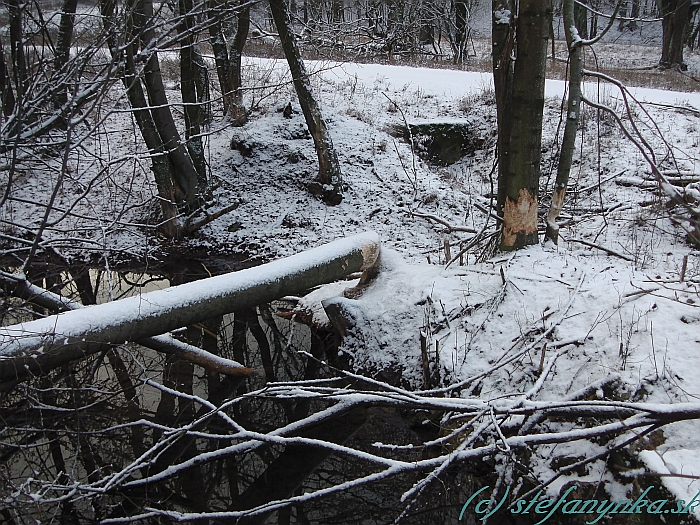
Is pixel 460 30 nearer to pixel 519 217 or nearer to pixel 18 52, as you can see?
pixel 519 217

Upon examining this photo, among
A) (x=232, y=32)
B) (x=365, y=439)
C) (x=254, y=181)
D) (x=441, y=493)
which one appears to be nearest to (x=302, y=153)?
(x=254, y=181)

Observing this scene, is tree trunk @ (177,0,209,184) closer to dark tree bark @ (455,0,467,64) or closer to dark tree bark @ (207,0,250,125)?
dark tree bark @ (207,0,250,125)

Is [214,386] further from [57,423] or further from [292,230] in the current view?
[292,230]

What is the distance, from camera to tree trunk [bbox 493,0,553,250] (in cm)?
541

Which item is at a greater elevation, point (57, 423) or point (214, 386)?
point (57, 423)

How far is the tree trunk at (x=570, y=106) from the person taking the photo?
5.82 metres

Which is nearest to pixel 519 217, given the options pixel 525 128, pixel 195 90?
pixel 525 128

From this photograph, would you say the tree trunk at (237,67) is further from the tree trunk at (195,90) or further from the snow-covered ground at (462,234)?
the tree trunk at (195,90)

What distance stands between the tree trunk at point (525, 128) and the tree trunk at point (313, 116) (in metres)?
5.09

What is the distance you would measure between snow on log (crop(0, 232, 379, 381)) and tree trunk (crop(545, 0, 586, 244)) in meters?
2.02

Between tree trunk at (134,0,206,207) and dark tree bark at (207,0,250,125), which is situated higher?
dark tree bark at (207,0,250,125)

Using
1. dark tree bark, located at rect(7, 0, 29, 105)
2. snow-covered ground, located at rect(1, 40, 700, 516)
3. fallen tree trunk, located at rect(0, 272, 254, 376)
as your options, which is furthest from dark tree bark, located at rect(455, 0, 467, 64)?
dark tree bark, located at rect(7, 0, 29, 105)

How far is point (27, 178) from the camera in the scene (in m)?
11.5

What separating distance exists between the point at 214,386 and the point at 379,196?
6.38 m
